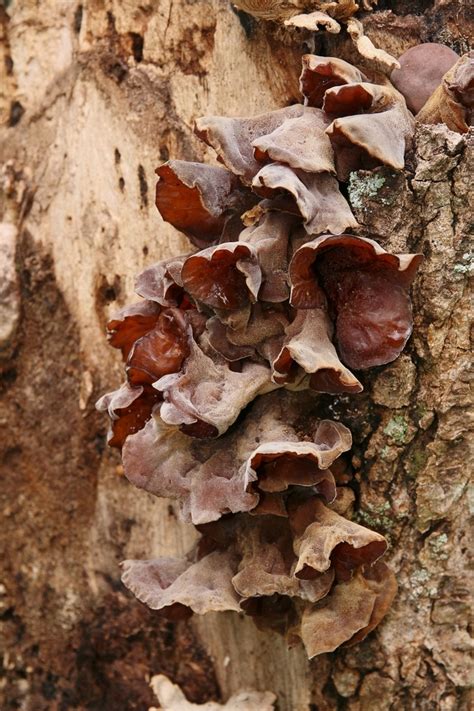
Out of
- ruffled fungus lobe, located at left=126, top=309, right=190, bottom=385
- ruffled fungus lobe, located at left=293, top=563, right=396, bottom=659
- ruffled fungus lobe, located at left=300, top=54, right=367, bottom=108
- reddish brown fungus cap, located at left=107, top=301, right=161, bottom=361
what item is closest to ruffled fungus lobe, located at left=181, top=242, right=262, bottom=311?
ruffled fungus lobe, located at left=126, top=309, right=190, bottom=385

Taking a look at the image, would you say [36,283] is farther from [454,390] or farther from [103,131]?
[454,390]

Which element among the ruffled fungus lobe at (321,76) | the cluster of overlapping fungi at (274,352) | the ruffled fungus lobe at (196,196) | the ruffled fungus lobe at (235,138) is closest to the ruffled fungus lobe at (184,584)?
the cluster of overlapping fungi at (274,352)

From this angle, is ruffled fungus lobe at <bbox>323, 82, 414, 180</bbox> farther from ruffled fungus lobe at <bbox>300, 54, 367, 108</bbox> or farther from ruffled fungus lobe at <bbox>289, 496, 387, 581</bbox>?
ruffled fungus lobe at <bbox>289, 496, 387, 581</bbox>

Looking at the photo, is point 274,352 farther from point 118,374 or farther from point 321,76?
point 118,374

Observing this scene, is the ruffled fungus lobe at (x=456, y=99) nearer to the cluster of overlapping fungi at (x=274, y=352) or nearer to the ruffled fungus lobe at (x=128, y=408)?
the cluster of overlapping fungi at (x=274, y=352)

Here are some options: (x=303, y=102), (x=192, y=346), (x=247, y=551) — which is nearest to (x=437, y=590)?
(x=247, y=551)

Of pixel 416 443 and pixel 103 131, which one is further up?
pixel 103 131
